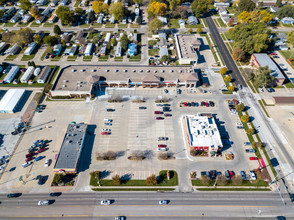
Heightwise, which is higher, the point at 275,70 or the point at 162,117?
the point at 275,70

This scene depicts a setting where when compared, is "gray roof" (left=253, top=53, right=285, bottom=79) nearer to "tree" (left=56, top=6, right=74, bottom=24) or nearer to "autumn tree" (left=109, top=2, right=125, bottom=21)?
"autumn tree" (left=109, top=2, right=125, bottom=21)

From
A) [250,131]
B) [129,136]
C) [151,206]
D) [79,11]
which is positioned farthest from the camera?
[79,11]

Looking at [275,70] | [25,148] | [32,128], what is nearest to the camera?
[25,148]

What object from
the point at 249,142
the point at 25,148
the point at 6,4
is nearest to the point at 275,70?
the point at 249,142

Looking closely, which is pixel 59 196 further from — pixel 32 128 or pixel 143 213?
pixel 32 128

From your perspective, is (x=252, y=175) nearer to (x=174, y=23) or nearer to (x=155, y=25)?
(x=155, y=25)

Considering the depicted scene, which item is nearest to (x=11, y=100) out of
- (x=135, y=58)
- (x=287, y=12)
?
(x=135, y=58)

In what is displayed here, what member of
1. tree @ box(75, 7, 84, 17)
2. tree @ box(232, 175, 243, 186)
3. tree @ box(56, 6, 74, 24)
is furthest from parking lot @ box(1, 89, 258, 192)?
tree @ box(75, 7, 84, 17)
